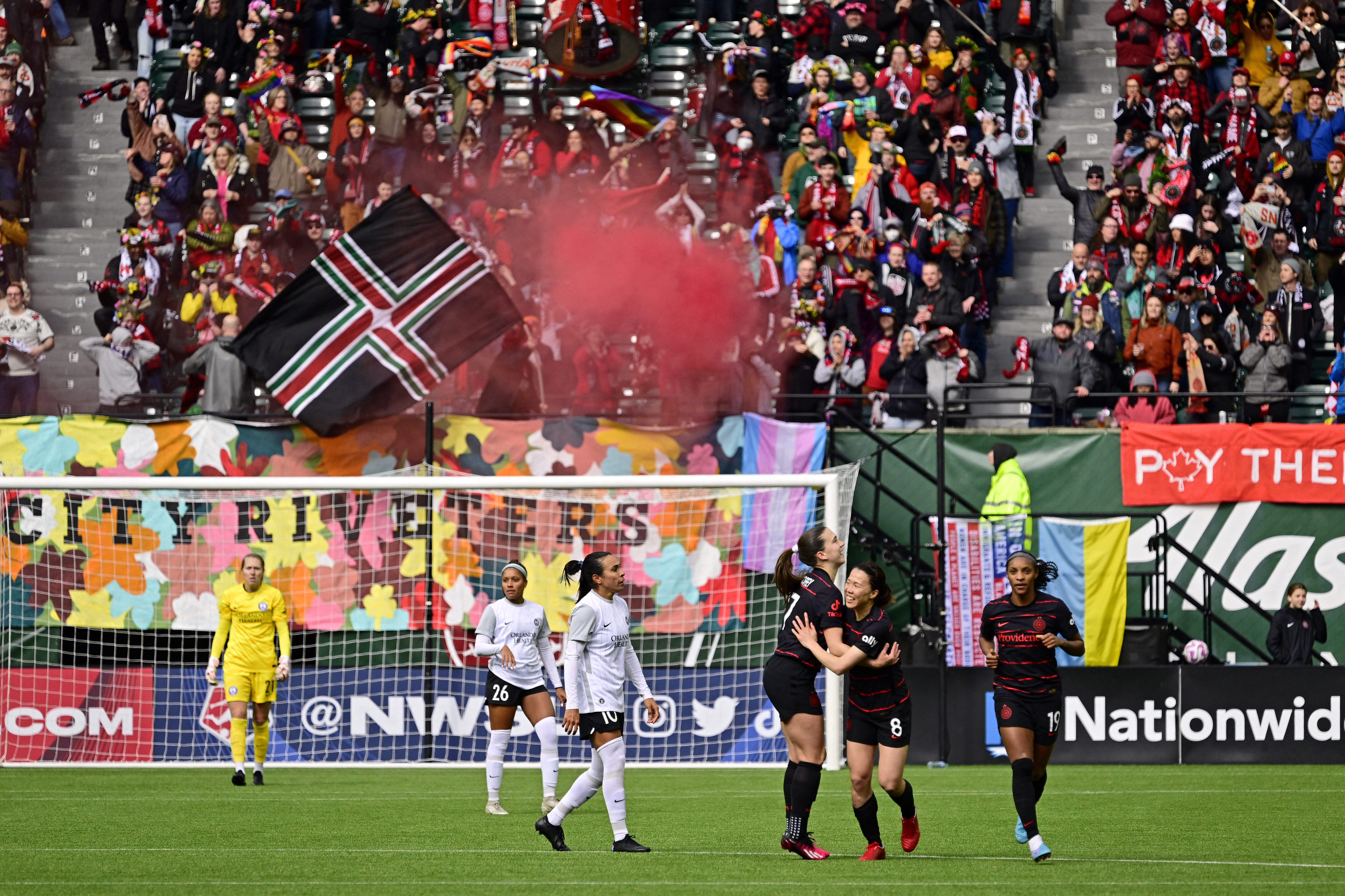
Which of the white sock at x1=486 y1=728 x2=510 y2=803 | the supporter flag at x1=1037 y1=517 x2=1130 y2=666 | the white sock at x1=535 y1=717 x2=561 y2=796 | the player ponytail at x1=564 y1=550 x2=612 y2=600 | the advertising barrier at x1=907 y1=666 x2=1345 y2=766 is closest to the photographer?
the player ponytail at x1=564 y1=550 x2=612 y2=600

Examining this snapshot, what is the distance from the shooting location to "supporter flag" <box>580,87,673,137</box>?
69.5ft

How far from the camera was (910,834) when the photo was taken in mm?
9359

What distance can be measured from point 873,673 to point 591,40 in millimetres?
14540

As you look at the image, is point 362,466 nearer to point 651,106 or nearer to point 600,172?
point 600,172

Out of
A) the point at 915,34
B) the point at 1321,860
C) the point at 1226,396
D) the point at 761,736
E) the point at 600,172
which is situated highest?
the point at 915,34

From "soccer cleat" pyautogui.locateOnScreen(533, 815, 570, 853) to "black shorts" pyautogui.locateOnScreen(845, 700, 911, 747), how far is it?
1661 millimetres

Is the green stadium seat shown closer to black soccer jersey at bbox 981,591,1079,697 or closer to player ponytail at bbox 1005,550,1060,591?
player ponytail at bbox 1005,550,1060,591

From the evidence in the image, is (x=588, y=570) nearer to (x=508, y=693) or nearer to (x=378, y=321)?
(x=508, y=693)

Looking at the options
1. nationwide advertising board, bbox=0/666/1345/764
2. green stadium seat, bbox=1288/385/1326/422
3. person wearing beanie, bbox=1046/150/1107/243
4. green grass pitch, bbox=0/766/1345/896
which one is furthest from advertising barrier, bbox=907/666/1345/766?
person wearing beanie, bbox=1046/150/1107/243

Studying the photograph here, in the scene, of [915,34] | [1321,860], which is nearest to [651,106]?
[915,34]

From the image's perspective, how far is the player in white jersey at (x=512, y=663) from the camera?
12.4 m

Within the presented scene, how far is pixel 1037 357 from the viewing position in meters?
18.0

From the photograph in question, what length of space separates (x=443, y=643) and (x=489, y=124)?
6.43 metres

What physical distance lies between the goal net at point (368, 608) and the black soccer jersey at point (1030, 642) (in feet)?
22.2
